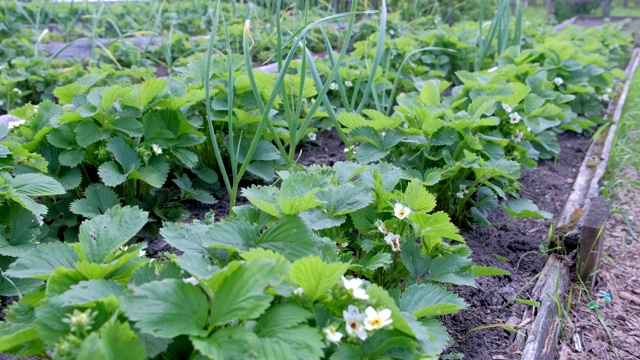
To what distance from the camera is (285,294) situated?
939 mm

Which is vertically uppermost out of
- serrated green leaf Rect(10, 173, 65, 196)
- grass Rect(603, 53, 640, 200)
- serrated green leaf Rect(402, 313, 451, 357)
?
serrated green leaf Rect(10, 173, 65, 196)

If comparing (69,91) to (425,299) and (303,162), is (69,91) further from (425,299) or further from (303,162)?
(425,299)

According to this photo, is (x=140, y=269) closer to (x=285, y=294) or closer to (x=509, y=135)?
(x=285, y=294)

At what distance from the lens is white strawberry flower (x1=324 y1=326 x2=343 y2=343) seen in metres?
0.93

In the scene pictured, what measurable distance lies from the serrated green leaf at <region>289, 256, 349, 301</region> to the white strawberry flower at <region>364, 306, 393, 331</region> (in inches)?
3.3

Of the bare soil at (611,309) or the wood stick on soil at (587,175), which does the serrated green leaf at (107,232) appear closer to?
the bare soil at (611,309)

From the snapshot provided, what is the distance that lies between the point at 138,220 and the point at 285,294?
38cm

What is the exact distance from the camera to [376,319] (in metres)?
0.96

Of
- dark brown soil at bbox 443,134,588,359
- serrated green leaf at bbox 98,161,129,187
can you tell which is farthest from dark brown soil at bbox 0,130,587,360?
serrated green leaf at bbox 98,161,129,187

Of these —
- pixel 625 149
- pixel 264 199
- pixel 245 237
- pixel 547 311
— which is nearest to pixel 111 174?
pixel 264 199

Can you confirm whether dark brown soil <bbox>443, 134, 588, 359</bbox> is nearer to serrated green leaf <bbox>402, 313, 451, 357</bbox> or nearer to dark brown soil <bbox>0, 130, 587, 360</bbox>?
dark brown soil <bbox>0, 130, 587, 360</bbox>

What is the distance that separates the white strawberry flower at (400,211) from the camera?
4.38 ft

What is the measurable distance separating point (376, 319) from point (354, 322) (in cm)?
4

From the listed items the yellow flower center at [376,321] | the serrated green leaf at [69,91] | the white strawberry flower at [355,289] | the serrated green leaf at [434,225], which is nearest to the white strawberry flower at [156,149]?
the serrated green leaf at [69,91]
